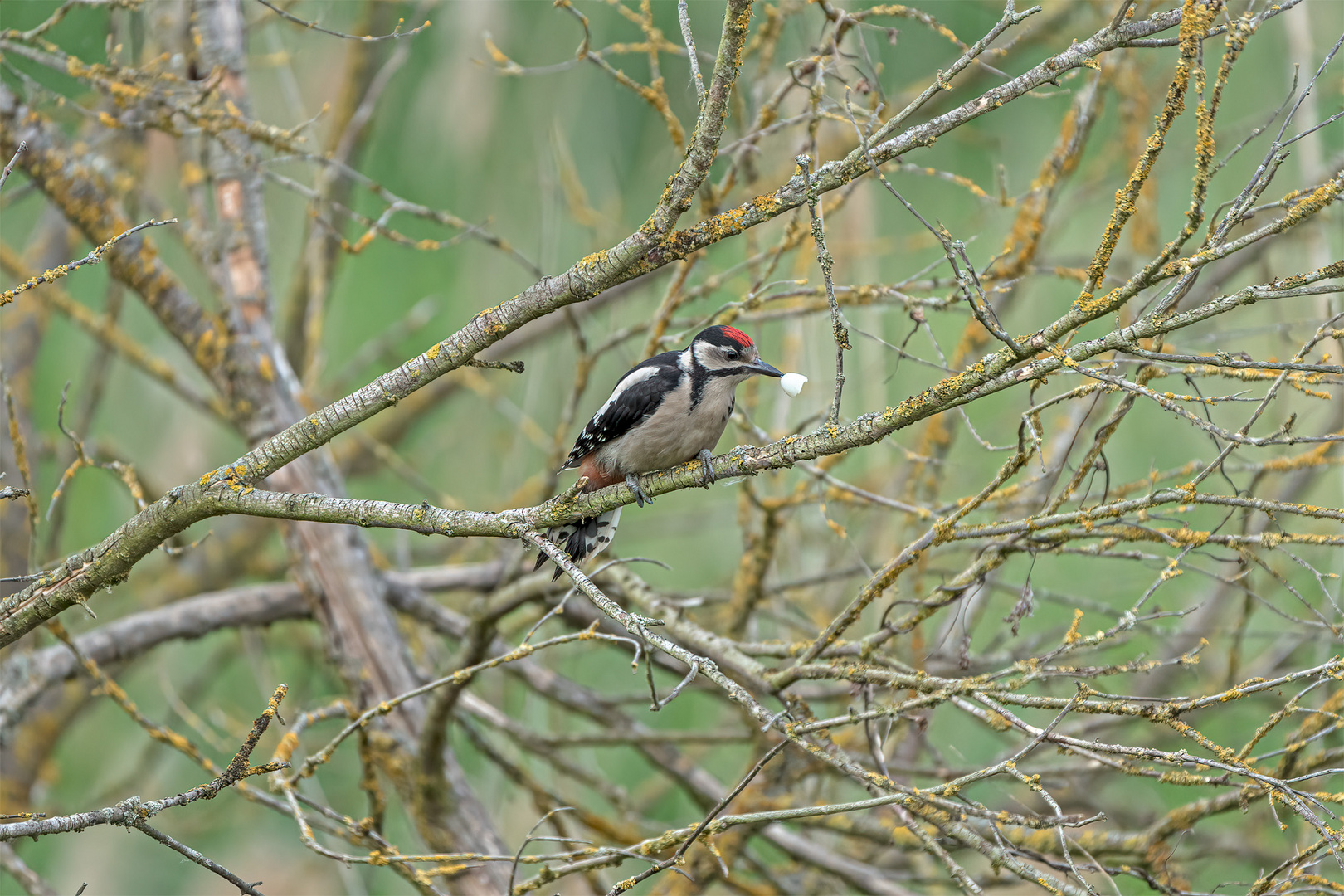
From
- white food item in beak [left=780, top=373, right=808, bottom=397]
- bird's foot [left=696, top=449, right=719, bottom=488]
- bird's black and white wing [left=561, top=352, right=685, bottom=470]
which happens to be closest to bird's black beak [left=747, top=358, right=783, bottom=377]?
bird's black and white wing [left=561, top=352, right=685, bottom=470]

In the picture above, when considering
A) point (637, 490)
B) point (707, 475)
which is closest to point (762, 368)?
point (637, 490)

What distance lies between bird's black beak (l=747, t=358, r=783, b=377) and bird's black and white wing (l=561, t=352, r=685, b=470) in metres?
0.23

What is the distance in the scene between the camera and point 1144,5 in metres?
A: 3.92

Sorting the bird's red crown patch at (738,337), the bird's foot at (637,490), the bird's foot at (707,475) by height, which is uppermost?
the bird's red crown patch at (738,337)

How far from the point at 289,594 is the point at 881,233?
598 cm

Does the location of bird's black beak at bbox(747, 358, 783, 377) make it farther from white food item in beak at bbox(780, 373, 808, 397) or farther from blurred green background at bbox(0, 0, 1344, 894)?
blurred green background at bbox(0, 0, 1344, 894)

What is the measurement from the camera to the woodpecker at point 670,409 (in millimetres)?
3576

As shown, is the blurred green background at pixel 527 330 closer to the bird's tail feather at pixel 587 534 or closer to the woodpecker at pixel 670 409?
the bird's tail feather at pixel 587 534

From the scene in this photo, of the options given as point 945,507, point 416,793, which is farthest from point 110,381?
point 945,507

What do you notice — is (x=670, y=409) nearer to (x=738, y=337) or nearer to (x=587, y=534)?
(x=738, y=337)

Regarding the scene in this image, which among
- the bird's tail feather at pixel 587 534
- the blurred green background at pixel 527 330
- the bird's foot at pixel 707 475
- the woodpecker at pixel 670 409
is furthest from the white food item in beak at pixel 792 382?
the blurred green background at pixel 527 330

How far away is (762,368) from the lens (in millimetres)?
3633

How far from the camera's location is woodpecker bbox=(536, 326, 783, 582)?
3.58 meters

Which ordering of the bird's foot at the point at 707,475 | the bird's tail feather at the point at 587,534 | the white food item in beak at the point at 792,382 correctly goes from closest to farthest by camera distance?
the bird's foot at the point at 707,475 → the white food item in beak at the point at 792,382 → the bird's tail feather at the point at 587,534
